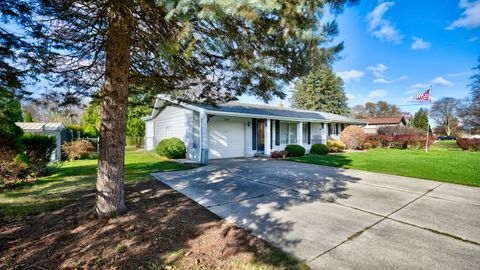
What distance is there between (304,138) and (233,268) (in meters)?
16.2

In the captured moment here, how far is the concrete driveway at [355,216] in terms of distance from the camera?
2.83 m

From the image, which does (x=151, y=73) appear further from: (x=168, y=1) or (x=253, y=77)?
(x=168, y=1)

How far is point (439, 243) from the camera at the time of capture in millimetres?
3164

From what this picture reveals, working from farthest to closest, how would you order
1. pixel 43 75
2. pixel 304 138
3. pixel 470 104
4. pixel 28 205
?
pixel 470 104 → pixel 304 138 → pixel 28 205 → pixel 43 75

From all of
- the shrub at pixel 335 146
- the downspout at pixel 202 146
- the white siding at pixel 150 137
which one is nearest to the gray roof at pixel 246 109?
the downspout at pixel 202 146

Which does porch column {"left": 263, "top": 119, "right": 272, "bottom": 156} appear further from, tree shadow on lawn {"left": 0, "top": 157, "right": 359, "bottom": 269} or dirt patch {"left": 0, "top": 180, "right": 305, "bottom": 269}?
dirt patch {"left": 0, "top": 180, "right": 305, "bottom": 269}

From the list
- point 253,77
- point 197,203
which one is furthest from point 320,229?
point 253,77

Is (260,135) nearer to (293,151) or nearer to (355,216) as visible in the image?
(293,151)

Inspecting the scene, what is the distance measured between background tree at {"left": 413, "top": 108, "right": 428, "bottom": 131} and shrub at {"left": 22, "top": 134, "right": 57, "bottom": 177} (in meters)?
63.1

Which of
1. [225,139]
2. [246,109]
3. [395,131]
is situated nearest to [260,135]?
[246,109]

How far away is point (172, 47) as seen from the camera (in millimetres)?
2705

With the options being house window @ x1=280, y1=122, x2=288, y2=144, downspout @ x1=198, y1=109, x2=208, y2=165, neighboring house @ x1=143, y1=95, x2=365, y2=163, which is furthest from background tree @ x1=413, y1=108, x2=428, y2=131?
downspout @ x1=198, y1=109, x2=208, y2=165

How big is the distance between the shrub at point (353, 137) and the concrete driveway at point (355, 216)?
12.5 metres

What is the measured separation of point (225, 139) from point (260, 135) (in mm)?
Result: 2655
